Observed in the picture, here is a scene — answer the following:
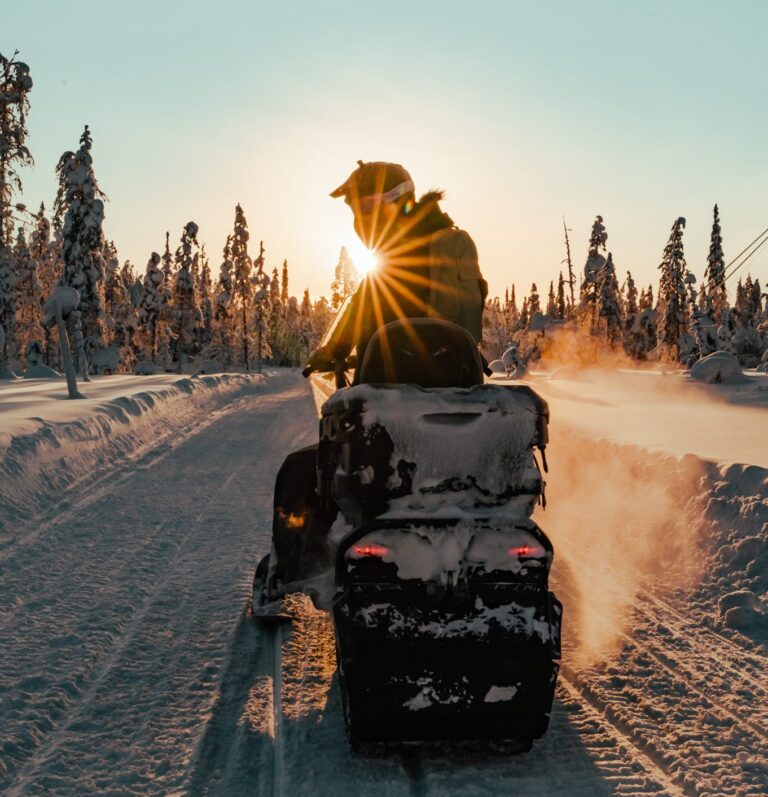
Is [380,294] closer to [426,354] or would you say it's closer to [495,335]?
[426,354]

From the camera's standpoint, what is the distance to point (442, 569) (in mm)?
2777

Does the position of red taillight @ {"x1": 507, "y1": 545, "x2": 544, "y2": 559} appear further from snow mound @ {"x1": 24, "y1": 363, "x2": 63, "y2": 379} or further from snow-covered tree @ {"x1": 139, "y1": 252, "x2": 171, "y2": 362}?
snow-covered tree @ {"x1": 139, "y1": 252, "x2": 171, "y2": 362}

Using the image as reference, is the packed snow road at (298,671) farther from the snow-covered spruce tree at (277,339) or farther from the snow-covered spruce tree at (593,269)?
the snow-covered spruce tree at (277,339)

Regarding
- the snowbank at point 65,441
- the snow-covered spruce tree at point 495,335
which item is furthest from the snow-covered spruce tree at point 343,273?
the snowbank at point 65,441

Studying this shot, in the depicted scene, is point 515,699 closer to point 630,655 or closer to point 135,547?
point 630,655

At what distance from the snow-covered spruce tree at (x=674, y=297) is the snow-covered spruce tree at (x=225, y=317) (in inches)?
1461

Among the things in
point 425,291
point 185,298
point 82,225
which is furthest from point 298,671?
point 185,298

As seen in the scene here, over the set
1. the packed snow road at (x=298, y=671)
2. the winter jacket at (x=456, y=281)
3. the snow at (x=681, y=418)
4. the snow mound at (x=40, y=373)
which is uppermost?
the winter jacket at (x=456, y=281)

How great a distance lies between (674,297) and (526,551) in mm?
59933

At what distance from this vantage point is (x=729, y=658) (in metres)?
4.12

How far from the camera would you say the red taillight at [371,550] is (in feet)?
9.14

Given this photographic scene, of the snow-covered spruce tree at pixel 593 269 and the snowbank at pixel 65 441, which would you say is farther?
the snow-covered spruce tree at pixel 593 269

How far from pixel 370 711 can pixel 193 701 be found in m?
1.13

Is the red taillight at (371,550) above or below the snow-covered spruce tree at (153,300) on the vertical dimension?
below
